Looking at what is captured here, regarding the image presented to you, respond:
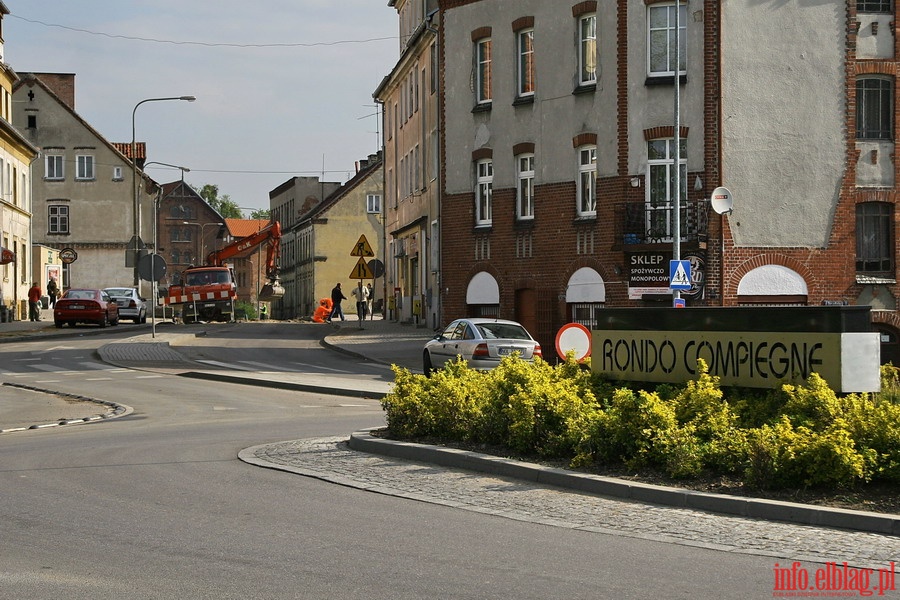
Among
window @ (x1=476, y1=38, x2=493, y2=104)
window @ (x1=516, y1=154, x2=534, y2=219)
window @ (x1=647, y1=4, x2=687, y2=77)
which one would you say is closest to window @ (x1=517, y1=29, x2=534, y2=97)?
window @ (x1=476, y1=38, x2=493, y2=104)

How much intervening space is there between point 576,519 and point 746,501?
4.38 feet

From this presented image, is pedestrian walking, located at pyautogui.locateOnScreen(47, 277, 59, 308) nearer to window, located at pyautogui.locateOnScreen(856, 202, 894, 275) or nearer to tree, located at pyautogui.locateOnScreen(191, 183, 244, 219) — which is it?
window, located at pyautogui.locateOnScreen(856, 202, 894, 275)

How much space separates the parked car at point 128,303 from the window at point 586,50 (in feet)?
107

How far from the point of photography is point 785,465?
10.2m

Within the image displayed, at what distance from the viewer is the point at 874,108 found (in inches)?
1348

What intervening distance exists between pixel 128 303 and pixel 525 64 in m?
30.7

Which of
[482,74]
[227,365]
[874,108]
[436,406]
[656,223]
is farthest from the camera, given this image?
[482,74]

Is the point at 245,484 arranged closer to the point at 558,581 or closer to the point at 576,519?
the point at 576,519

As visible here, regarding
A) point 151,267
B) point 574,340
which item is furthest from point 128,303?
point 574,340

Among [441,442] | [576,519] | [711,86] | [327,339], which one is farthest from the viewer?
[327,339]

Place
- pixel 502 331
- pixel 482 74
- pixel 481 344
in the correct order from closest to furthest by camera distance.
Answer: pixel 481 344 → pixel 502 331 → pixel 482 74

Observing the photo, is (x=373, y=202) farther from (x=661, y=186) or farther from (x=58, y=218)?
(x=661, y=186)

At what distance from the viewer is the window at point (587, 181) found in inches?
1372

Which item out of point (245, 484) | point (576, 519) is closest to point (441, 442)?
point (245, 484)
